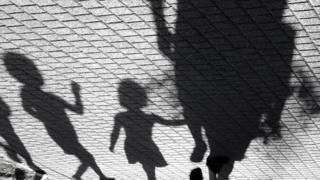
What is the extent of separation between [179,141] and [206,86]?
114cm

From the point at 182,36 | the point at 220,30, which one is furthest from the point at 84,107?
the point at 220,30

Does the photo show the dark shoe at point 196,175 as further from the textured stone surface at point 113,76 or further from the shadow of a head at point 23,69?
the shadow of a head at point 23,69

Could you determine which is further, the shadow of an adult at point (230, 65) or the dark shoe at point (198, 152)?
the dark shoe at point (198, 152)

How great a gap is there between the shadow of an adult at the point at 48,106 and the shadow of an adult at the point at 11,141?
1.17ft

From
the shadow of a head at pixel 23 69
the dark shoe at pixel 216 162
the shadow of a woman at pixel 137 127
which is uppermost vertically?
the shadow of a head at pixel 23 69

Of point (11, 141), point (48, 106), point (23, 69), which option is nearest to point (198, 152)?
point (48, 106)

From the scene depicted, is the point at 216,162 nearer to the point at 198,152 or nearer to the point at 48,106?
the point at 198,152

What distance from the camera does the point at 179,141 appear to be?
18.0 feet

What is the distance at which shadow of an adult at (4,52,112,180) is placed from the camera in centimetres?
467

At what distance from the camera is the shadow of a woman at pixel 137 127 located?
4843 mm

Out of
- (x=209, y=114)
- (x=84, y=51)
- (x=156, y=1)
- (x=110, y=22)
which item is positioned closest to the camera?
(x=156, y=1)

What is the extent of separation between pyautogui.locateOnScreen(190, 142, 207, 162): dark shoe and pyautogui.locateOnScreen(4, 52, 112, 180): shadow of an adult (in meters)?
1.51

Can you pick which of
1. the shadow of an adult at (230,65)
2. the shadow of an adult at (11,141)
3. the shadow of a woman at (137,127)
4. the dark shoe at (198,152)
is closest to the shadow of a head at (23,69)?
the shadow of an adult at (11,141)

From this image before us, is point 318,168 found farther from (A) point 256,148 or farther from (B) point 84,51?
(B) point 84,51
